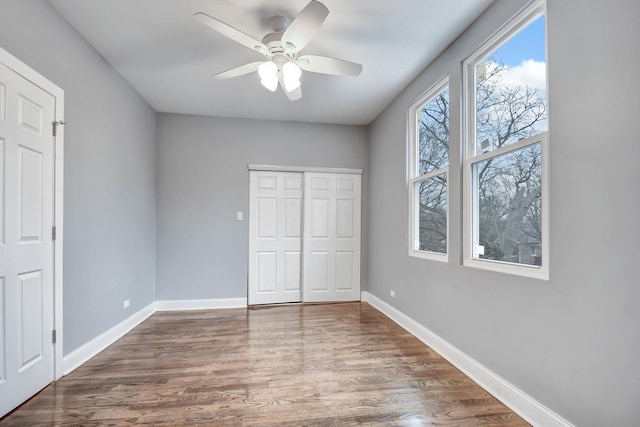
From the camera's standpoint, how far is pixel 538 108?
1.94 m

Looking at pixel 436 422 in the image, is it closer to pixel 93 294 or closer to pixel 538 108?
pixel 538 108

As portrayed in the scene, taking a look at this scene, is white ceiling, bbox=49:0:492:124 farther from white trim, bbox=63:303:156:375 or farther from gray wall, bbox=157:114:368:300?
white trim, bbox=63:303:156:375

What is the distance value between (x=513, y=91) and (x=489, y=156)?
1.49 feet

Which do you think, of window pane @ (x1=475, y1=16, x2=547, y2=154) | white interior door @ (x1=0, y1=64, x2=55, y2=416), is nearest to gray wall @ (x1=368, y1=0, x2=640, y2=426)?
window pane @ (x1=475, y1=16, x2=547, y2=154)

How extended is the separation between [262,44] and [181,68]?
129 centimetres

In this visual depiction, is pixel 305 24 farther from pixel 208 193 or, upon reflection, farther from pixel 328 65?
pixel 208 193

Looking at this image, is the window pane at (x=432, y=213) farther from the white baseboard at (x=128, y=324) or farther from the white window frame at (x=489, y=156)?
the white baseboard at (x=128, y=324)

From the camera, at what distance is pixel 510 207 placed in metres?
2.14

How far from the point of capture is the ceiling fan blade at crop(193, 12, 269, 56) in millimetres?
1903

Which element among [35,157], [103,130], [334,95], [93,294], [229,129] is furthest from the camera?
[229,129]

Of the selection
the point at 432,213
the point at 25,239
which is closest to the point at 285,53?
the point at 432,213

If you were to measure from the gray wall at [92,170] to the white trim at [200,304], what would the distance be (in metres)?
0.46

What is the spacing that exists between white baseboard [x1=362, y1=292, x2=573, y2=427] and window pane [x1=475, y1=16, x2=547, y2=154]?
1.60 m

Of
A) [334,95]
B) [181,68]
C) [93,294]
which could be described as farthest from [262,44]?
[93,294]
